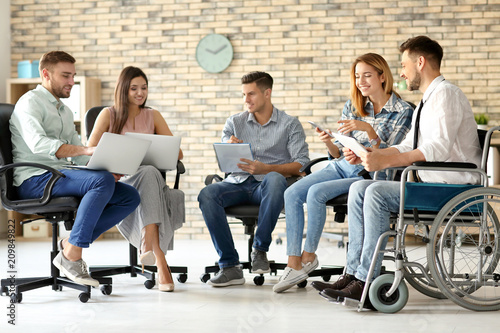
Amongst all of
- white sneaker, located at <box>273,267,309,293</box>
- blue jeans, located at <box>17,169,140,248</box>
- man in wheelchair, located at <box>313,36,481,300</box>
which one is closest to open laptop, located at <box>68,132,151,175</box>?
blue jeans, located at <box>17,169,140,248</box>

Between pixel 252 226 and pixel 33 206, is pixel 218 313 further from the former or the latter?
pixel 33 206

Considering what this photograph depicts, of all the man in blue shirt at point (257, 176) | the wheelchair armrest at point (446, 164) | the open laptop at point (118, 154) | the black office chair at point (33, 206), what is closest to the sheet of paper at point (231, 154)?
the man in blue shirt at point (257, 176)

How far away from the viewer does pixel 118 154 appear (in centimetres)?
A: 308

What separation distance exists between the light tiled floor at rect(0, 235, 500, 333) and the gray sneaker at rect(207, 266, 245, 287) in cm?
4

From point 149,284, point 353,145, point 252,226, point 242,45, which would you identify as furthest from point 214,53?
point 353,145

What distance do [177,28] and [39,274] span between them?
339cm

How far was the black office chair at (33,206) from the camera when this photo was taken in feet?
10.0

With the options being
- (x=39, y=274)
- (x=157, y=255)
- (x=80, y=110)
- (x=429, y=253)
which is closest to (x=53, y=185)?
(x=157, y=255)

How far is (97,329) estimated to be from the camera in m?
2.50

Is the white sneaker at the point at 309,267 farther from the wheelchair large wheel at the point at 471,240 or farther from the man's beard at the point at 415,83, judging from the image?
the man's beard at the point at 415,83

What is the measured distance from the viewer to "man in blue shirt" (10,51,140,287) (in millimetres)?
3084

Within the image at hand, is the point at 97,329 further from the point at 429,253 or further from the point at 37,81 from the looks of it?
the point at 37,81

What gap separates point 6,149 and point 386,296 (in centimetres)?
193

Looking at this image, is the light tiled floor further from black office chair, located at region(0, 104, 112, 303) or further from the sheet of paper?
the sheet of paper
